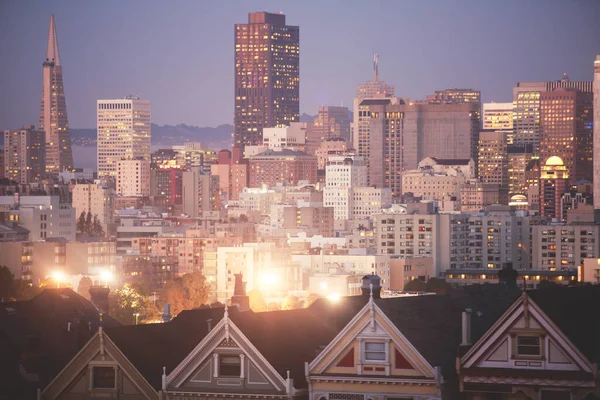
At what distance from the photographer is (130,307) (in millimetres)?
105375

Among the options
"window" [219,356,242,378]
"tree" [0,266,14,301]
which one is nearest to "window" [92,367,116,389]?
"window" [219,356,242,378]

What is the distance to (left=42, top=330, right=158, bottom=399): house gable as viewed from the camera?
2905cm

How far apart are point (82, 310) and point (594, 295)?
1496 centimetres

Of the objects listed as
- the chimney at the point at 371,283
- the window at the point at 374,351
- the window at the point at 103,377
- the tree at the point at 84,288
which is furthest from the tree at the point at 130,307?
the window at the point at 374,351

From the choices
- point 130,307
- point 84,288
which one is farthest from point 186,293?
point 130,307

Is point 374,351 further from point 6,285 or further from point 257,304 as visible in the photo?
point 6,285

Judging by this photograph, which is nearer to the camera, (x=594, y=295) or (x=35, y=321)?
(x=594, y=295)

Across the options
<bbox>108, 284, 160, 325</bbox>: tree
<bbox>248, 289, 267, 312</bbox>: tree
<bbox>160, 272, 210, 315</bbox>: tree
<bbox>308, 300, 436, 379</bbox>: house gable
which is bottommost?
<bbox>160, 272, 210, 315</bbox>: tree

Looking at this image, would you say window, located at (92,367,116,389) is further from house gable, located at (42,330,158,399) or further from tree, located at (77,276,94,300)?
tree, located at (77,276,94,300)

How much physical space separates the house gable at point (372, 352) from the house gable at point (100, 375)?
121 inches

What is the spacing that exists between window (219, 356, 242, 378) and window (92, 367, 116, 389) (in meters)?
1.94

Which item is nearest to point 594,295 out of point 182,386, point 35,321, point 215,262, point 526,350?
point 526,350

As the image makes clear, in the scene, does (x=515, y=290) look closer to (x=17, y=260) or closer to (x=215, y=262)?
(x=17, y=260)

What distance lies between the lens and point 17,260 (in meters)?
167
